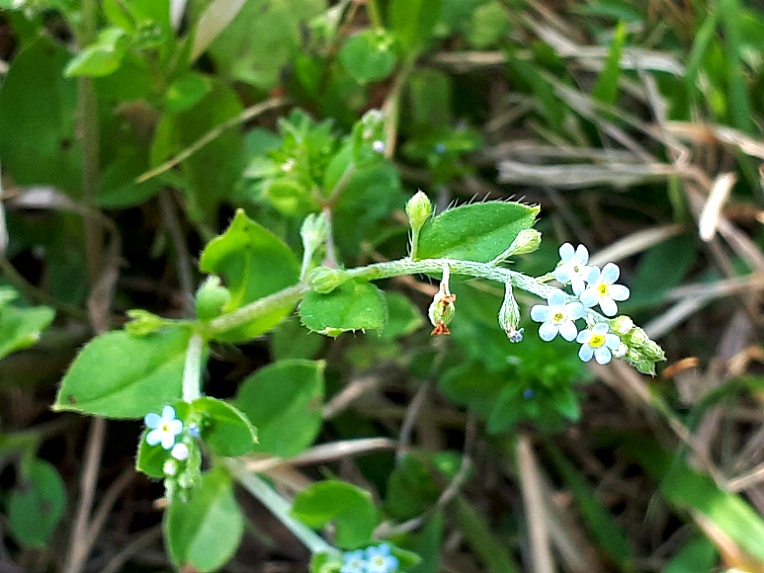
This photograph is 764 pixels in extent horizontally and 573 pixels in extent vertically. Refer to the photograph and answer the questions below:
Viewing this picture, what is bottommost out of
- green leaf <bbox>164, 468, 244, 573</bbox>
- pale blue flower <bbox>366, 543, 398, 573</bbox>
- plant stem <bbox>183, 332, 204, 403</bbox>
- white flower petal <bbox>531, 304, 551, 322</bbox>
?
pale blue flower <bbox>366, 543, 398, 573</bbox>

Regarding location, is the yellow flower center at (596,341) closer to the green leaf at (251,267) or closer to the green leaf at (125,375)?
the green leaf at (251,267)

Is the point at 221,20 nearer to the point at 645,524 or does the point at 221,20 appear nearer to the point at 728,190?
the point at 728,190

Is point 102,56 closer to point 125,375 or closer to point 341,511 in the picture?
point 125,375

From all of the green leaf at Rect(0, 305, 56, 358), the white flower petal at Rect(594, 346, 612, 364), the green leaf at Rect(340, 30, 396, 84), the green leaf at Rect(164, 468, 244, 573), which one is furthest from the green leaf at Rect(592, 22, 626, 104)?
the green leaf at Rect(0, 305, 56, 358)

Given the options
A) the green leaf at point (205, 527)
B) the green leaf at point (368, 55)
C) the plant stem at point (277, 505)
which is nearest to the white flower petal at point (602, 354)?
the plant stem at point (277, 505)

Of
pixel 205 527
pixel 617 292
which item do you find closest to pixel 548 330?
pixel 617 292

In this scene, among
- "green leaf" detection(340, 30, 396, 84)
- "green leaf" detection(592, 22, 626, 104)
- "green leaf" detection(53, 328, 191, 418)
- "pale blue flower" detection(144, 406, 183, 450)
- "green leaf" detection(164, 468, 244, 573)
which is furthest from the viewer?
"green leaf" detection(592, 22, 626, 104)

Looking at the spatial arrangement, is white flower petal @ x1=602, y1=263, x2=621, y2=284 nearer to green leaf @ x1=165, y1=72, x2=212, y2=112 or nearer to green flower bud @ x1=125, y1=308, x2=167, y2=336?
green flower bud @ x1=125, y1=308, x2=167, y2=336
